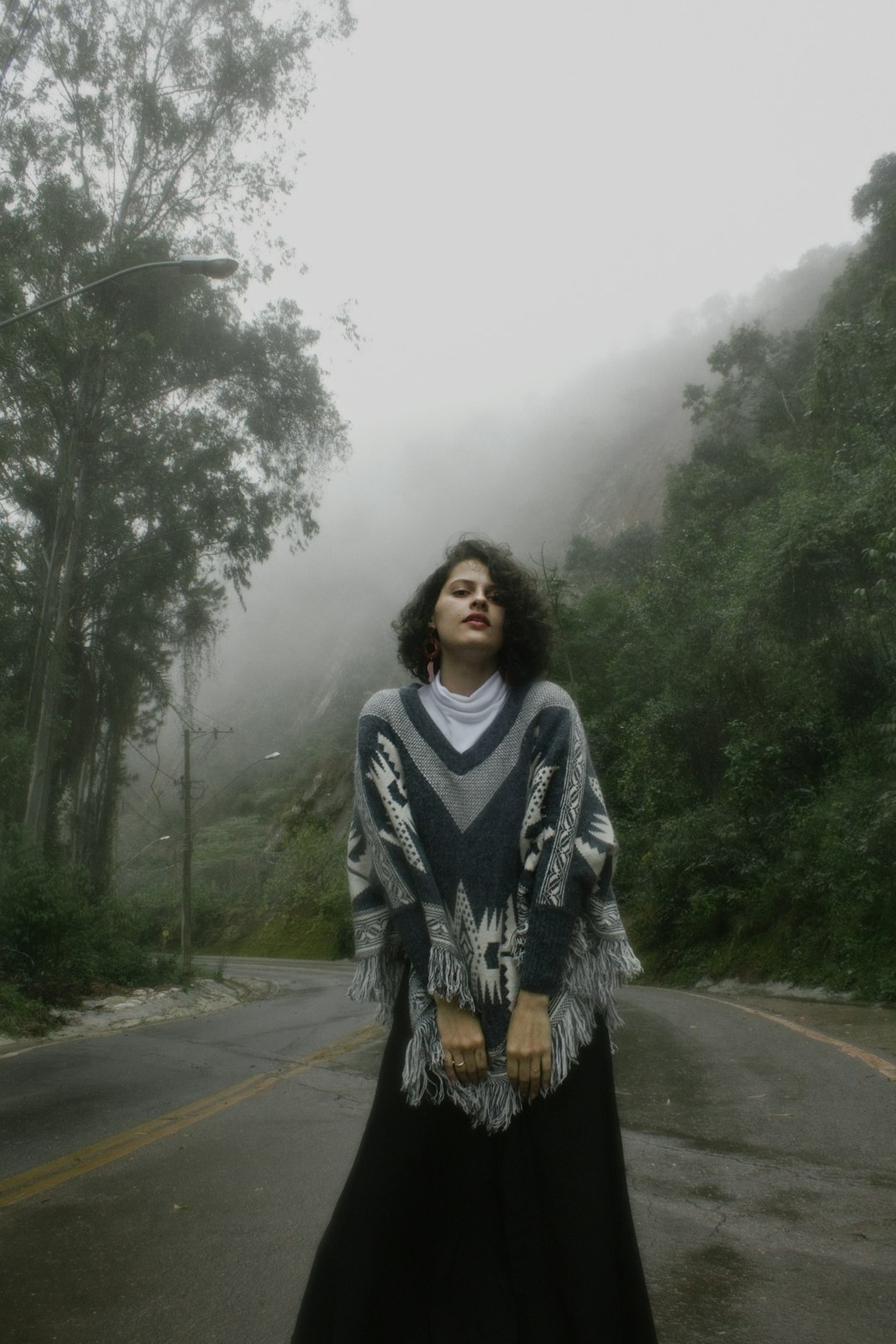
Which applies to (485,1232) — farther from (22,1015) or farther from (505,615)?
(22,1015)

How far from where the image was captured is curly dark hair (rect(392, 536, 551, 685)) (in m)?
2.46

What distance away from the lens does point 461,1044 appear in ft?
6.68

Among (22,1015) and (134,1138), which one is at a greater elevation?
(22,1015)

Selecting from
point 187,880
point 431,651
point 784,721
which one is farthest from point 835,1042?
point 187,880

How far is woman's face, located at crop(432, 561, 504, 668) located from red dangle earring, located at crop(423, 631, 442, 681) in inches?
1.5

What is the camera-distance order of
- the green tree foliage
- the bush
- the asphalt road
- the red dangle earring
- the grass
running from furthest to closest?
the green tree foliage → the bush → the grass → the asphalt road → the red dangle earring

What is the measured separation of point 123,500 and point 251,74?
8.80 meters

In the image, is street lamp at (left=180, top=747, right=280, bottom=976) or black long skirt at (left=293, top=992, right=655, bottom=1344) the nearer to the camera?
black long skirt at (left=293, top=992, right=655, bottom=1344)

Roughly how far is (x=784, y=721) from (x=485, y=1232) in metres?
19.3

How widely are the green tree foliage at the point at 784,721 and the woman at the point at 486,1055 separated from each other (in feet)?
32.1

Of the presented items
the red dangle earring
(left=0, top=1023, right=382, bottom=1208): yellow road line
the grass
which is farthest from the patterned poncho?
the grass

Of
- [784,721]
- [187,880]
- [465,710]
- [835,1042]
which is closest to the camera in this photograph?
[465,710]

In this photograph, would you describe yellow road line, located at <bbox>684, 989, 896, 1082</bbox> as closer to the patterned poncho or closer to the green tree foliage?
the green tree foliage

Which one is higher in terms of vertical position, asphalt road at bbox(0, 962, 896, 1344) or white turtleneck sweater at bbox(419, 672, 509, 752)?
white turtleneck sweater at bbox(419, 672, 509, 752)
